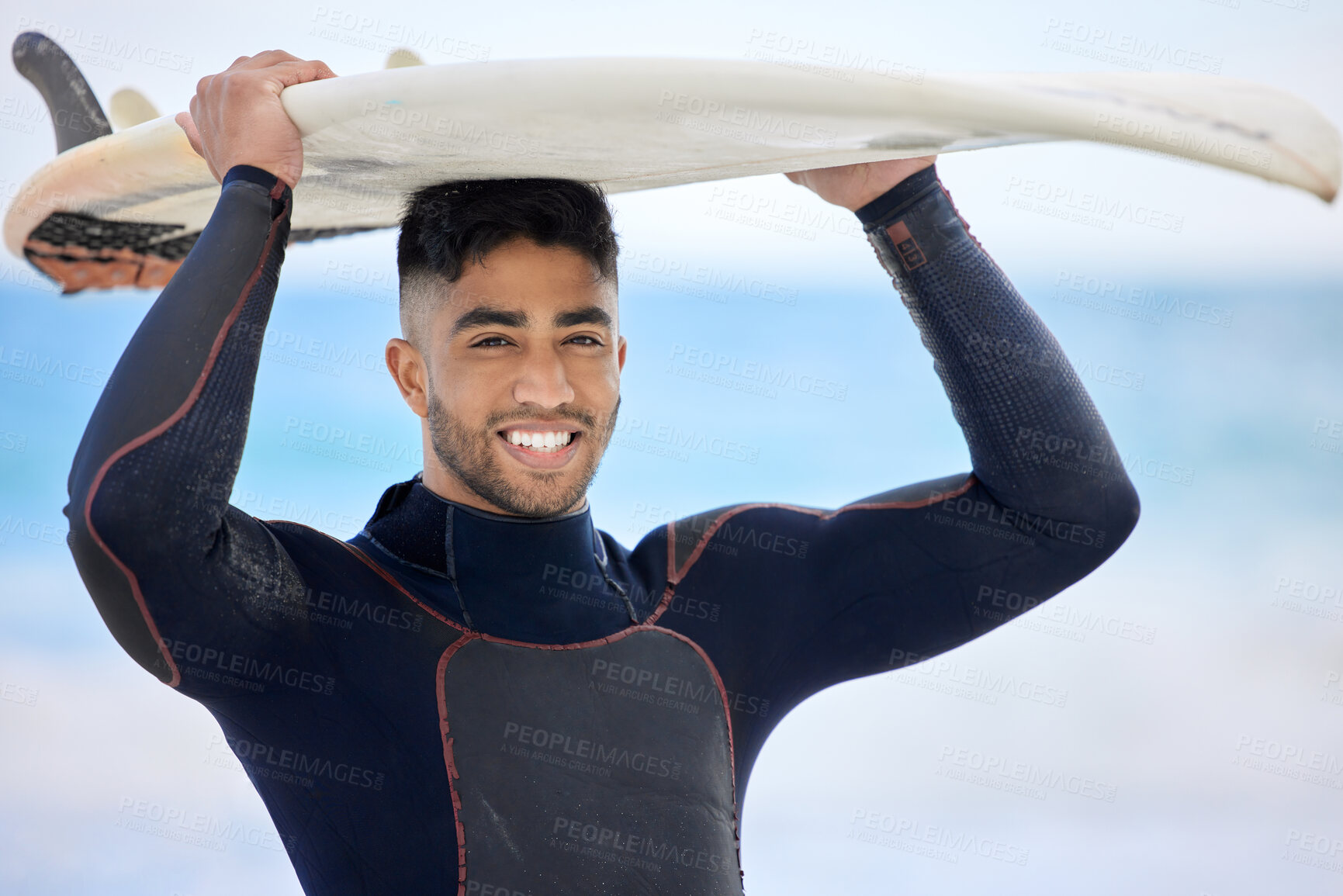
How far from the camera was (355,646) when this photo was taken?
1.24 meters

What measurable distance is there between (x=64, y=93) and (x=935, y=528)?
1166 mm

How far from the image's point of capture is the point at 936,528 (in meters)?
1.40

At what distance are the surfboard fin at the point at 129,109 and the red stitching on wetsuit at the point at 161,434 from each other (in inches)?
21.4

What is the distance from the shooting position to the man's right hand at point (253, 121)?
1.14 meters

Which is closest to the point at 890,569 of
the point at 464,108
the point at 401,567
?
the point at 401,567

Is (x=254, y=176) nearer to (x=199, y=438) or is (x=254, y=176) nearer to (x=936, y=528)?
(x=199, y=438)

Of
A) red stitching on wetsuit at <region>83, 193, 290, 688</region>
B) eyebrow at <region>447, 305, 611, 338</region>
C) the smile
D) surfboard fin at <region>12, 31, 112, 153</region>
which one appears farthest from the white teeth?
surfboard fin at <region>12, 31, 112, 153</region>

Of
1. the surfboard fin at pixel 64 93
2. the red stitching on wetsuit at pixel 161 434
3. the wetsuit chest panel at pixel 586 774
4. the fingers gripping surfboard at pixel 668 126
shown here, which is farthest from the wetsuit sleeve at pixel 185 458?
the surfboard fin at pixel 64 93

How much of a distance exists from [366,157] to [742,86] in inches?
16.6

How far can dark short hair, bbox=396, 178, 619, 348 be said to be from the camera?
1305 millimetres

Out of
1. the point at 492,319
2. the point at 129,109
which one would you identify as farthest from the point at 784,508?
the point at 129,109

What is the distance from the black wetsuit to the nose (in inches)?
5.9

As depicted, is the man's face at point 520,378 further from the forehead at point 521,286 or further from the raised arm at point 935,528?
the raised arm at point 935,528

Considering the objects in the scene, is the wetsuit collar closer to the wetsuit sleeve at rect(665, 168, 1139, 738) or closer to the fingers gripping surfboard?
the wetsuit sleeve at rect(665, 168, 1139, 738)
